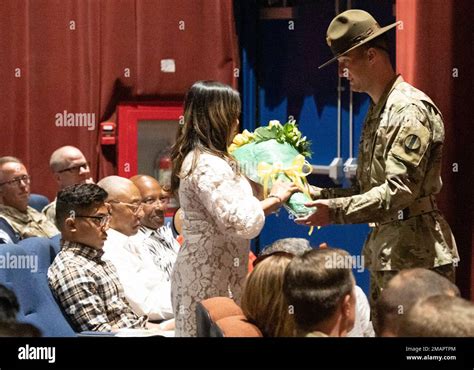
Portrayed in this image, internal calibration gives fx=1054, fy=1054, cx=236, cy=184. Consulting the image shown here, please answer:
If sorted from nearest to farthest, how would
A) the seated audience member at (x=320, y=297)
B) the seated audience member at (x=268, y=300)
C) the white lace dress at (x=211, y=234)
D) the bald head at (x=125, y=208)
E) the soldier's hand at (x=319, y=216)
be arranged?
the seated audience member at (x=320, y=297), the seated audience member at (x=268, y=300), the white lace dress at (x=211, y=234), the soldier's hand at (x=319, y=216), the bald head at (x=125, y=208)

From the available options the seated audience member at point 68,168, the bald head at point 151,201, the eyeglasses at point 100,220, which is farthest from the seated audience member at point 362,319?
the seated audience member at point 68,168

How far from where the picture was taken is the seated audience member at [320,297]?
257cm

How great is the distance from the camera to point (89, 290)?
375 centimetres

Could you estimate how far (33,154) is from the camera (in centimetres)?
573

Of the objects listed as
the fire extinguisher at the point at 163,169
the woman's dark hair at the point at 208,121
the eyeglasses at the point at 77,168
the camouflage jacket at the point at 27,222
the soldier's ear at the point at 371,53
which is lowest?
the camouflage jacket at the point at 27,222

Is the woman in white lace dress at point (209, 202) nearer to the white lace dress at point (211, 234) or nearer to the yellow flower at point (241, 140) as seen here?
the white lace dress at point (211, 234)

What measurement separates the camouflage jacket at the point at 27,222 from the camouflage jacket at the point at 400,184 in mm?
2080

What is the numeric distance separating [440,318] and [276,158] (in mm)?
1513

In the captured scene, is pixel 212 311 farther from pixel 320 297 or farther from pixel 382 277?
pixel 382 277

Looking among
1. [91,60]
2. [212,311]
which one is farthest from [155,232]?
[212,311]

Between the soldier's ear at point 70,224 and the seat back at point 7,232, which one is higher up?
the soldier's ear at point 70,224

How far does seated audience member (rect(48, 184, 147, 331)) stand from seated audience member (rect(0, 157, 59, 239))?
1.13 m

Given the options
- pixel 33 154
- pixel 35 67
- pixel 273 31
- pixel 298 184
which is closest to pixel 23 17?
pixel 35 67
